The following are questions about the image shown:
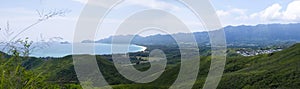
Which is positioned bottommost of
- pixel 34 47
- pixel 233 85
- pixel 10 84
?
pixel 233 85

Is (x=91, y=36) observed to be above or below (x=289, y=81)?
above

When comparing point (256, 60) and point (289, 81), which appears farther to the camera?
point (256, 60)

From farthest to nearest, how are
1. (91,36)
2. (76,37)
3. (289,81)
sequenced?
(289,81) → (91,36) → (76,37)

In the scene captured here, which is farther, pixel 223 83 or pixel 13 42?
pixel 223 83

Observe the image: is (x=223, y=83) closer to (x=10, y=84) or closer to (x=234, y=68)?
(x=234, y=68)

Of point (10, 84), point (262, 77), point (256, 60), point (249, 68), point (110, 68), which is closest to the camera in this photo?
point (10, 84)

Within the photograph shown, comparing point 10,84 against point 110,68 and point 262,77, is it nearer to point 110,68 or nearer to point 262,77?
point 262,77

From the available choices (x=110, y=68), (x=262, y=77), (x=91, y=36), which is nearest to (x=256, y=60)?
(x=262, y=77)

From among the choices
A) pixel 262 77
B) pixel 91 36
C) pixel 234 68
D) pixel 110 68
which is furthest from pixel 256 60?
pixel 91 36

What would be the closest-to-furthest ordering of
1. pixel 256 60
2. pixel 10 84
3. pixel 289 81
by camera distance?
pixel 10 84 < pixel 289 81 < pixel 256 60
